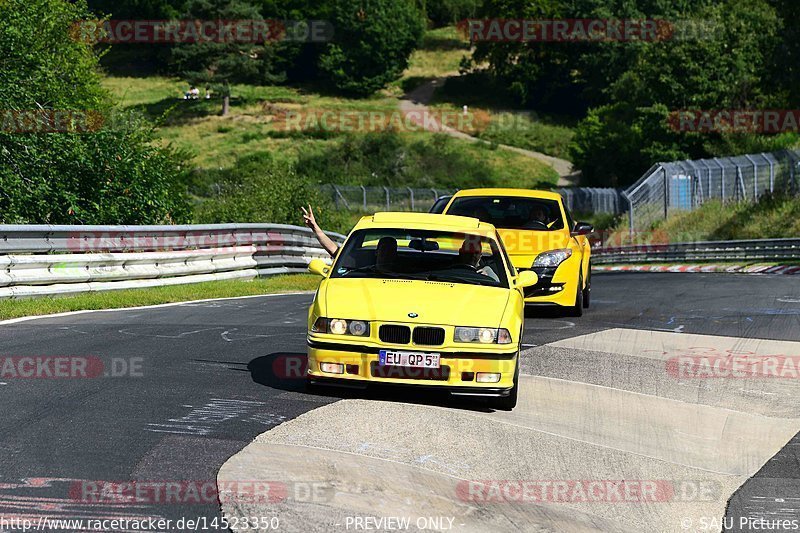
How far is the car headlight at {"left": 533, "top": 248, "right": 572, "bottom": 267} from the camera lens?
1566cm

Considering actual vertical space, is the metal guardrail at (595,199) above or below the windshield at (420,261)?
below

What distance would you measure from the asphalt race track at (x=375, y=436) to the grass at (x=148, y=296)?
1.46 meters

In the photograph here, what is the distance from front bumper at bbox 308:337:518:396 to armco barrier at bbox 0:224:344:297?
808cm

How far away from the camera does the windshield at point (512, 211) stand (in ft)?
53.3

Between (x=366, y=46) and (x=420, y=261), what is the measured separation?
104151mm

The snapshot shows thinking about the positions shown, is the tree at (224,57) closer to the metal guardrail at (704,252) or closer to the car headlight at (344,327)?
the metal guardrail at (704,252)

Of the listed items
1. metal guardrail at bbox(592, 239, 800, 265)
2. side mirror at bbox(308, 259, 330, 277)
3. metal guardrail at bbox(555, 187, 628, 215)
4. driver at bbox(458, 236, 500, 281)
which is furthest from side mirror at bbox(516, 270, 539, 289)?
metal guardrail at bbox(555, 187, 628, 215)

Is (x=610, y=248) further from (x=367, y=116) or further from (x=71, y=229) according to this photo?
(x=367, y=116)

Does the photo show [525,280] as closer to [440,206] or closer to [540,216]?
[540,216]

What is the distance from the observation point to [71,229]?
55.0 feet

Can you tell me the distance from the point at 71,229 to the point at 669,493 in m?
11.7

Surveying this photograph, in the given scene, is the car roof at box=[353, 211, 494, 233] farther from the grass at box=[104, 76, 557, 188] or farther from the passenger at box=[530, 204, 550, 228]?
the grass at box=[104, 76, 557, 188]

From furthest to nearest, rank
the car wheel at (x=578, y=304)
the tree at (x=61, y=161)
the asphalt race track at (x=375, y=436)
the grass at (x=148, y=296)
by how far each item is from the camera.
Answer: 1. the tree at (x=61, y=161)
2. the car wheel at (x=578, y=304)
3. the grass at (x=148, y=296)
4. the asphalt race track at (x=375, y=436)

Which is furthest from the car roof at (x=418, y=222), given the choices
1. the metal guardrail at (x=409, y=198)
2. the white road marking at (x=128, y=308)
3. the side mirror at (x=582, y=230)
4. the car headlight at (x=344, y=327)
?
the metal guardrail at (x=409, y=198)
